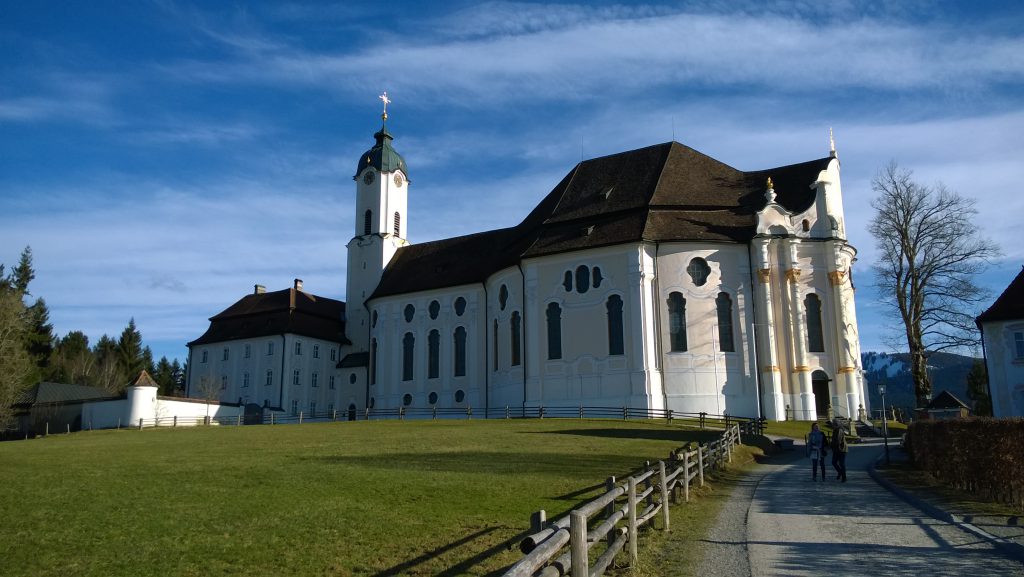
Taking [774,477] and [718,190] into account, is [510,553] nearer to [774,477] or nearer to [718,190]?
[774,477]

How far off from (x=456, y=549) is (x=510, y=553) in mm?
772

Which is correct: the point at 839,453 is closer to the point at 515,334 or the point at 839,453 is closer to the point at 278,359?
the point at 515,334

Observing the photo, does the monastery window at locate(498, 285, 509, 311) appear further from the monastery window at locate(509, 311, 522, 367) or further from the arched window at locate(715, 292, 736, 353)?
the arched window at locate(715, 292, 736, 353)

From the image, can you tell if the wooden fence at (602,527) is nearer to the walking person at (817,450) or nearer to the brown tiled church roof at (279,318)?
the walking person at (817,450)

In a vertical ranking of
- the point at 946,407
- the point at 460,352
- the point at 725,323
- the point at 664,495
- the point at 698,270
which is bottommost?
the point at 664,495

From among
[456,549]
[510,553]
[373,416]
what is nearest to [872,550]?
[510,553]

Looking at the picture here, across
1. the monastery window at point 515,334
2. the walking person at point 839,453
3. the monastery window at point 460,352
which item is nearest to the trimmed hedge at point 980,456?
the walking person at point 839,453

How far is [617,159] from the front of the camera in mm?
51500

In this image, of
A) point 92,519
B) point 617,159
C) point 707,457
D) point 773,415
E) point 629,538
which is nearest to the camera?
point 629,538

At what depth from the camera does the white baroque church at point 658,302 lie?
140ft

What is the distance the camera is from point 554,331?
45906 millimetres

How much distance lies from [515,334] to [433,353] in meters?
9.87

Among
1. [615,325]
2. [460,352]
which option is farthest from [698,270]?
[460,352]

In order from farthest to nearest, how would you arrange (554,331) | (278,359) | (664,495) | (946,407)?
(278,359), (554,331), (946,407), (664,495)
